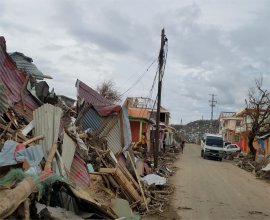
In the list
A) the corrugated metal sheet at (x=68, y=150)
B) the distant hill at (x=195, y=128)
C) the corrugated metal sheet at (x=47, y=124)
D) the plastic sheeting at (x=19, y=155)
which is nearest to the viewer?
the plastic sheeting at (x=19, y=155)

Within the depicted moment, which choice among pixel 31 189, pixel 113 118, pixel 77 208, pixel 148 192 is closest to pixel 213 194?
pixel 148 192

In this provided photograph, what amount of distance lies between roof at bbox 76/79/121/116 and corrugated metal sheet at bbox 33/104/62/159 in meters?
6.44

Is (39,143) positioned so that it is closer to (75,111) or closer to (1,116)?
(1,116)

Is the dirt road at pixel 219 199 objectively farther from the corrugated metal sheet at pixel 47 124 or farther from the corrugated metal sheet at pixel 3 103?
the corrugated metal sheet at pixel 3 103

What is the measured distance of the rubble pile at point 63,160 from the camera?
25.0 ft

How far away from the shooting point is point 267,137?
4456 centimetres

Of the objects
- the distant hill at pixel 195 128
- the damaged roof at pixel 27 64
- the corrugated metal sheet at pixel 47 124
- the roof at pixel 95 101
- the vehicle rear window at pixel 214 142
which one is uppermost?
the distant hill at pixel 195 128

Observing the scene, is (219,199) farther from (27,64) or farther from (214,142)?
(214,142)

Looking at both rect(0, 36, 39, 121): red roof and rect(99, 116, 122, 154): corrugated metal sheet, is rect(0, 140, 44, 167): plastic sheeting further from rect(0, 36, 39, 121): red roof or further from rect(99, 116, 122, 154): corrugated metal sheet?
rect(99, 116, 122, 154): corrugated metal sheet

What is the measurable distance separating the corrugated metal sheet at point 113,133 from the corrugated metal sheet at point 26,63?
11.4 feet

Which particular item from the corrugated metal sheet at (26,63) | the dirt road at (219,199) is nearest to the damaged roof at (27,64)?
the corrugated metal sheet at (26,63)

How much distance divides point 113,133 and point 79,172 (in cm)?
612

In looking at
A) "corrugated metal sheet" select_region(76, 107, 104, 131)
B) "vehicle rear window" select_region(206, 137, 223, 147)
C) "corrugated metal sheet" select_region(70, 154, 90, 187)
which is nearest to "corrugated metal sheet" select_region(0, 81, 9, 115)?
"corrugated metal sheet" select_region(70, 154, 90, 187)

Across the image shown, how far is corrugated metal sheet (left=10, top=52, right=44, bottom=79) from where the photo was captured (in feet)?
56.2
